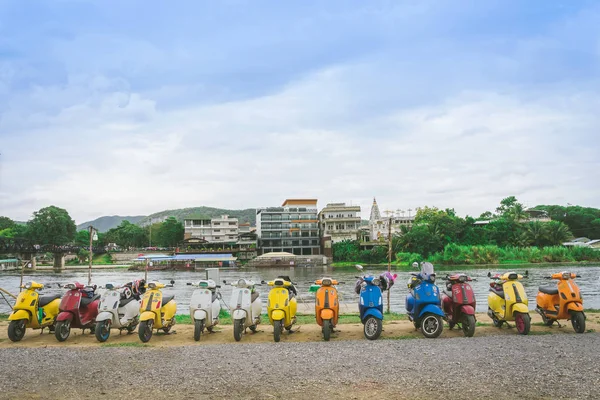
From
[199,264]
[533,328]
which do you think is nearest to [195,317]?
[533,328]

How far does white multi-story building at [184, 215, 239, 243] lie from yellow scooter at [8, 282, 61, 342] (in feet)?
272

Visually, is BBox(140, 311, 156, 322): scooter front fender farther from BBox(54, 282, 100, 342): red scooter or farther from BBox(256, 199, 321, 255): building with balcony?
BBox(256, 199, 321, 255): building with balcony

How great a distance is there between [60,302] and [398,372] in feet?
23.2

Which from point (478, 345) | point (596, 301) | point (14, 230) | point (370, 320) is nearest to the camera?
point (478, 345)

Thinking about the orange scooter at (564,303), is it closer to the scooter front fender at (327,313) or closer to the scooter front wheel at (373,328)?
the scooter front wheel at (373,328)

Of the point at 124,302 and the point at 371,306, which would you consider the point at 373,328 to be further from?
the point at 124,302

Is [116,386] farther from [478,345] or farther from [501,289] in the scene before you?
[501,289]

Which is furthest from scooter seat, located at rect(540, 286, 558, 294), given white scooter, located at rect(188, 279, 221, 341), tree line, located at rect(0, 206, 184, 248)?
tree line, located at rect(0, 206, 184, 248)

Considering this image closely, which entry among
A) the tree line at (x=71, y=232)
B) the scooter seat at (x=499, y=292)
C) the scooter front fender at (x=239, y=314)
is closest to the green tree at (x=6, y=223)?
the tree line at (x=71, y=232)

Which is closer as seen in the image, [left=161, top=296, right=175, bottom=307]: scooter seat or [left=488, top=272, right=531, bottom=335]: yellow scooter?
[left=488, top=272, right=531, bottom=335]: yellow scooter

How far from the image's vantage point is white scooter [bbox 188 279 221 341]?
8.55 m

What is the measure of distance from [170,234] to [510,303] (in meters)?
86.1

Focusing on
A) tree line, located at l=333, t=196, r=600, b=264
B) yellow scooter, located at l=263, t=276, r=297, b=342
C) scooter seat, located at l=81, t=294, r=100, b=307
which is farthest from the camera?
tree line, located at l=333, t=196, r=600, b=264

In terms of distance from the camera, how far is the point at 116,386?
17.3ft
